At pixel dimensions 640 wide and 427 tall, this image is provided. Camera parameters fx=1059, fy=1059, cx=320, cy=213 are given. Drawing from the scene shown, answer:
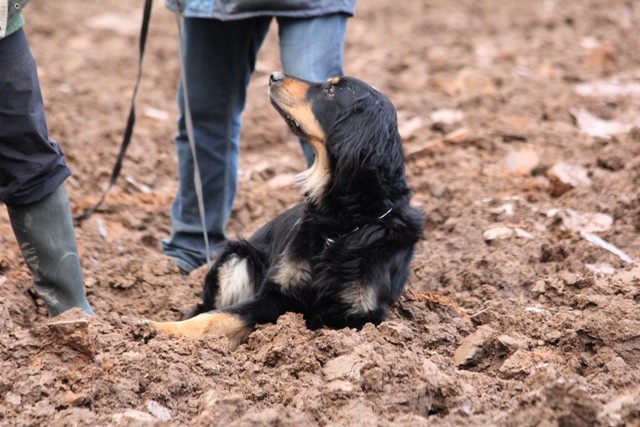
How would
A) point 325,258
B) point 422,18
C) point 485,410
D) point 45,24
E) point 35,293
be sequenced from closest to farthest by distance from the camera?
point 485,410, point 325,258, point 35,293, point 45,24, point 422,18

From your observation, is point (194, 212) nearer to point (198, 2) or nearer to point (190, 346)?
point (198, 2)

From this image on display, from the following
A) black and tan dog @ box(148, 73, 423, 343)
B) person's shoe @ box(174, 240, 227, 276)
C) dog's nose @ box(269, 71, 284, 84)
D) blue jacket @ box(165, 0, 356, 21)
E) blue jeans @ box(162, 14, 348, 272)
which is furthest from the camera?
person's shoe @ box(174, 240, 227, 276)

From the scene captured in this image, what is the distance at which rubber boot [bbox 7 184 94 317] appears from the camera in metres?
4.86

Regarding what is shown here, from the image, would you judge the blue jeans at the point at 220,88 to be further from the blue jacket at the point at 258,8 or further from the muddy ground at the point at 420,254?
the muddy ground at the point at 420,254

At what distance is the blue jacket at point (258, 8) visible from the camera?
18.5ft

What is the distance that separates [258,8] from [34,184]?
64.9 inches

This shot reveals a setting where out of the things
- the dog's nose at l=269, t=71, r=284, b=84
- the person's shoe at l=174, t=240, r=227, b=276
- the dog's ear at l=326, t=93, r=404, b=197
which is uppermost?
the dog's nose at l=269, t=71, r=284, b=84

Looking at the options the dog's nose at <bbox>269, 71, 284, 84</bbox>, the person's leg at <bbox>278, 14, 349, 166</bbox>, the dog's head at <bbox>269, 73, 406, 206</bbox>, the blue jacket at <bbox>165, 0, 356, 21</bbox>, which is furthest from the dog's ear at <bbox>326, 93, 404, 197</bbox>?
the blue jacket at <bbox>165, 0, 356, 21</bbox>

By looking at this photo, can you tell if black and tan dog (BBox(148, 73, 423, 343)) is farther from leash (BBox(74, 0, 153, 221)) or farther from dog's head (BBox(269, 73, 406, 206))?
leash (BBox(74, 0, 153, 221))

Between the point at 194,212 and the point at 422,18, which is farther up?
the point at 194,212

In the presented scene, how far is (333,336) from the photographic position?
470 cm

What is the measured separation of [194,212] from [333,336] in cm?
209

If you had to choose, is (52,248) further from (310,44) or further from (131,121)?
(310,44)

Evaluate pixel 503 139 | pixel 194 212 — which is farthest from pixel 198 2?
pixel 503 139
